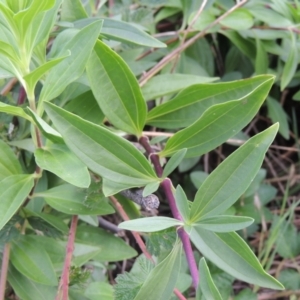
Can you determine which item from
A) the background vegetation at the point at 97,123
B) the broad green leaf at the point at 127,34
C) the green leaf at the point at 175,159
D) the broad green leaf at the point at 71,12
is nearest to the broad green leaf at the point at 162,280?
the background vegetation at the point at 97,123

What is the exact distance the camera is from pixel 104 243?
833 millimetres

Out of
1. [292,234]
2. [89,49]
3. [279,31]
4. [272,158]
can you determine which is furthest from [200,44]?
[89,49]

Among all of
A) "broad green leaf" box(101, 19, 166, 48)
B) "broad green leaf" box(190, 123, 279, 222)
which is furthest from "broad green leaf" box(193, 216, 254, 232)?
"broad green leaf" box(101, 19, 166, 48)

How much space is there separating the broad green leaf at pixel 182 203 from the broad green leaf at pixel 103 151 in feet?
0.27

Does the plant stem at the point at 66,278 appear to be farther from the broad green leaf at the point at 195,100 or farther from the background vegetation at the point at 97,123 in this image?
the broad green leaf at the point at 195,100

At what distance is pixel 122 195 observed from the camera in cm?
82

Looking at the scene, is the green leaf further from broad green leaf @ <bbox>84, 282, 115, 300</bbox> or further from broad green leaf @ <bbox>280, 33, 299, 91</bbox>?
broad green leaf @ <bbox>280, 33, 299, 91</bbox>

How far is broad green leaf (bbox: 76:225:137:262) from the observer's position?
81cm

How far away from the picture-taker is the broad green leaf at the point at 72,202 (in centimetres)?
71

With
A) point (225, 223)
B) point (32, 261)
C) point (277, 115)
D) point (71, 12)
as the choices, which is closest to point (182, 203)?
point (225, 223)

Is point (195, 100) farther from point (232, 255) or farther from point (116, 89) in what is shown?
point (232, 255)

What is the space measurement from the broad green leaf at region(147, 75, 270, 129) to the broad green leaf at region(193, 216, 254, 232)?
21 cm

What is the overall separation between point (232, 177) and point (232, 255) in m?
0.11

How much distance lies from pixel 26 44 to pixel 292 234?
82cm
